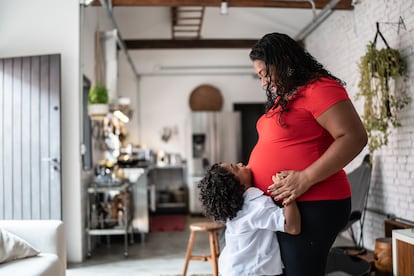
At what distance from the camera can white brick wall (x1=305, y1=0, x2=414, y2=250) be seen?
3881 millimetres

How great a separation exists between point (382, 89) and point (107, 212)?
10.8 feet

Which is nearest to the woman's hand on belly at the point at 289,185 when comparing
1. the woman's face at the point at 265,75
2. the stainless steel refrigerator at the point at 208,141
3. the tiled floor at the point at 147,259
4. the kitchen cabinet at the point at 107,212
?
the woman's face at the point at 265,75

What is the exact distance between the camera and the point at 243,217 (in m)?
1.55

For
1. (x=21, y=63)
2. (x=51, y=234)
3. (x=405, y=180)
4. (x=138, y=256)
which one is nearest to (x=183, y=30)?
(x=21, y=63)

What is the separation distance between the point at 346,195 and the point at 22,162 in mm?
3709

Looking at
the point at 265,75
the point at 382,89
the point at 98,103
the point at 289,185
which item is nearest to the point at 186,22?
the point at 98,103

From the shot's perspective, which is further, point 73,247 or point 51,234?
point 73,247

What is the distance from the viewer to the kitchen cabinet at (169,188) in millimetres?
8344

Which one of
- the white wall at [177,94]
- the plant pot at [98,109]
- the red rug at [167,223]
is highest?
the white wall at [177,94]

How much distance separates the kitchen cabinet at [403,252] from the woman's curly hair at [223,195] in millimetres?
1844

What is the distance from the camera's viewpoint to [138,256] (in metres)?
4.68

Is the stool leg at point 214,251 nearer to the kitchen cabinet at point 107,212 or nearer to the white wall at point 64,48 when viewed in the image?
the kitchen cabinet at point 107,212

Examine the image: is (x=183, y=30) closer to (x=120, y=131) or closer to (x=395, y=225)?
(x=120, y=131)

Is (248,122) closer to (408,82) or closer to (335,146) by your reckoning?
(408,82)
